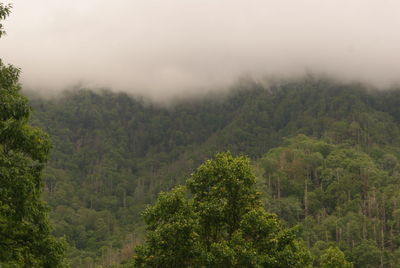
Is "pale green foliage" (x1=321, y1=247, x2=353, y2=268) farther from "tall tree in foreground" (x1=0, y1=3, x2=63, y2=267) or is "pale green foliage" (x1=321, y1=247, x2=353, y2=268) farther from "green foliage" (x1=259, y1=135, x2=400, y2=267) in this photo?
"green foliage" (x1=259, y1=135, x2=400, y2=267)

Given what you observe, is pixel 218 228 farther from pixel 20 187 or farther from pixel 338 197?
pixel 338 197

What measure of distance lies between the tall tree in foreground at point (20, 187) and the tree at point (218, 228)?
18.9 ft

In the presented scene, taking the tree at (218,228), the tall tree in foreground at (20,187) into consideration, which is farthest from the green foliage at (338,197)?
the tall tree in foreground at (20,187)

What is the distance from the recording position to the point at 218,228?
22.9 metres

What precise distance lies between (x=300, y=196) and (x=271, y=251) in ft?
458

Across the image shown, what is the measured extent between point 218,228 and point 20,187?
37.4 feet

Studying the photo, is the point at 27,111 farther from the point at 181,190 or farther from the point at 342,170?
the point at 342,170

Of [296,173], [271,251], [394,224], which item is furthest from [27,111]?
[296,173]

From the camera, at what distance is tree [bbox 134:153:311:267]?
20281mm

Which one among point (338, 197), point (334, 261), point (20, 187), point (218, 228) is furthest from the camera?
point (338, 197)

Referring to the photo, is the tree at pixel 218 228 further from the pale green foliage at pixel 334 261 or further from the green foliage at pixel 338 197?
the green foliage at pixel 338 197

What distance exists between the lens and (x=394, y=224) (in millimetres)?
118688

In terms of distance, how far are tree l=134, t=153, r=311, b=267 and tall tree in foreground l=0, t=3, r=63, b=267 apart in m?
5.75

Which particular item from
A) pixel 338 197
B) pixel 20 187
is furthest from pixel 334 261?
pixel 338 197
